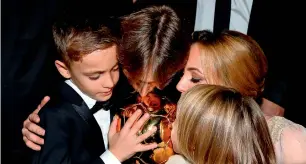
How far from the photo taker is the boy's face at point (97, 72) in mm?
1765

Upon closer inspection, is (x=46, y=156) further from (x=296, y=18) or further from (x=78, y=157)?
(x=296, y=18)

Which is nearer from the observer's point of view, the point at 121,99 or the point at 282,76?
the point at 121,99

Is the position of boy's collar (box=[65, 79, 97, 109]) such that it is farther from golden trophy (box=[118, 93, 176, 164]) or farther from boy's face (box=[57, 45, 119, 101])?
golden trophy (box=[118, 93, 176, 164])

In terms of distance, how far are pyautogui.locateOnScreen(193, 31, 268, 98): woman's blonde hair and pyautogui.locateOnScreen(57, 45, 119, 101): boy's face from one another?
0.39 metres

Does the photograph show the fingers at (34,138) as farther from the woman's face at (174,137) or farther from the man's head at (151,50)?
the woman's face at (174,137)

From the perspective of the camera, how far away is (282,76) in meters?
2.46

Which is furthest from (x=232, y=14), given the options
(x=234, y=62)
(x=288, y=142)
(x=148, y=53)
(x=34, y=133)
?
(x=34, y=133)

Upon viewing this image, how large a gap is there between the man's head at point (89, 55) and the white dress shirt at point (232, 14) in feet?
2.57

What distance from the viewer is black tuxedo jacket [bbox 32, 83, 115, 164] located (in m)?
1.71

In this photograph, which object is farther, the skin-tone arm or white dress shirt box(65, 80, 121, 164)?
the skin-tone arm

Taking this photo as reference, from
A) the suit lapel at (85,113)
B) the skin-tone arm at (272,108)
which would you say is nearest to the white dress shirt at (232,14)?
the skin-tone arm at (272,108)

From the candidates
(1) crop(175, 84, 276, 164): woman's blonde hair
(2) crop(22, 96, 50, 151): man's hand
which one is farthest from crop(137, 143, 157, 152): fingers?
(2) crop(22, 96, 50, 151): man's hand

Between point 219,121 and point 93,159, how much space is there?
575 millimetres

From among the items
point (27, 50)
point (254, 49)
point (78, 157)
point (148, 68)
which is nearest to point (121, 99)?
point (148, 68)
